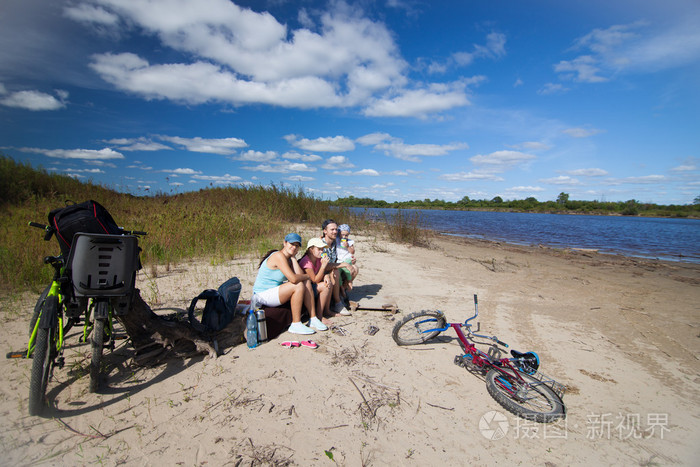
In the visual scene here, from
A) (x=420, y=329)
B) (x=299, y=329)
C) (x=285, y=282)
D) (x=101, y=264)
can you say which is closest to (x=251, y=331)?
(x=299, y=329)

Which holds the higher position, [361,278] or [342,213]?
[342,213]

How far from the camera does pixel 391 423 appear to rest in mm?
2492

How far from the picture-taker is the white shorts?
3971mm

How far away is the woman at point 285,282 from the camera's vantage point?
3895 mm

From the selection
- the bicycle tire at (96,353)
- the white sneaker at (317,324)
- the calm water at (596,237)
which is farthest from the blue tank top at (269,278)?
the calm water at (596,237)

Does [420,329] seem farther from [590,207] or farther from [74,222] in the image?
[590,207]

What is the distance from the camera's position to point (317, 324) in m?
4.18

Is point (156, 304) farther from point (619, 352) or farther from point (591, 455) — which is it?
point (619, 352)

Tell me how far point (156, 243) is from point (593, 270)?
12519mm

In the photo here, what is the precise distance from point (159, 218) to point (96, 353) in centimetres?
712

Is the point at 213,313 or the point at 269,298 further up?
the point at 269,298

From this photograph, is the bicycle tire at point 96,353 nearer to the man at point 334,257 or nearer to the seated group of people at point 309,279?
the seated group of people at point 309,279

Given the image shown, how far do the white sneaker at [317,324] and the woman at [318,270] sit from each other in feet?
0.93

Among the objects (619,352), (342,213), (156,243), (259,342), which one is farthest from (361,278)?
(342,213)
